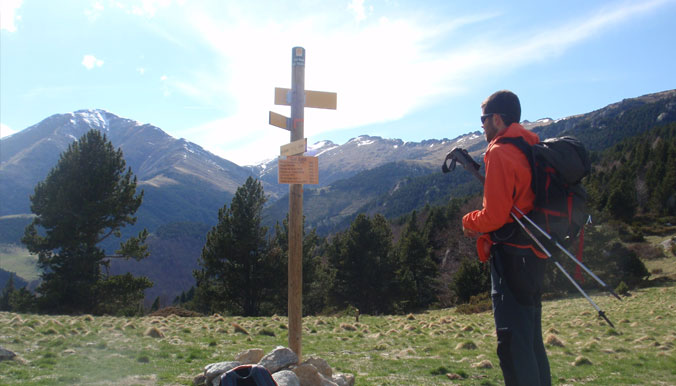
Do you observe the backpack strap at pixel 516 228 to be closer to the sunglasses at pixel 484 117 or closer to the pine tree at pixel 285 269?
the sunglasses at pixel 484 117

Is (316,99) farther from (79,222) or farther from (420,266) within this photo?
(420,266)

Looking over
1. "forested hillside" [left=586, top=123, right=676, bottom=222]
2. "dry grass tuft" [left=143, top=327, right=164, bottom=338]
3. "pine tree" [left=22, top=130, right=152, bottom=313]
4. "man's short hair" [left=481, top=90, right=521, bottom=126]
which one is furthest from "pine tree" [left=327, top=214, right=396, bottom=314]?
"man's short hair" [left=481, top=90, right=521, bottom=126]

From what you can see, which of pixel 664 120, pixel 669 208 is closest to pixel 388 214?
pixel 664 120

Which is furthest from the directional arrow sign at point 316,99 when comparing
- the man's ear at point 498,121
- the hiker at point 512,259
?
the hiker at point 512,259

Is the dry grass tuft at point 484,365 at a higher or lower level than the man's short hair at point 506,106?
lower

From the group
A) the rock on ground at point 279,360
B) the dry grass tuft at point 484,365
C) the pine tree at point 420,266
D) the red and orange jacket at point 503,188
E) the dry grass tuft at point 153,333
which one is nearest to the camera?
the red and orange jacket at point 503,188

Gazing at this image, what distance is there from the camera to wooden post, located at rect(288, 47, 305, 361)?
5230mm

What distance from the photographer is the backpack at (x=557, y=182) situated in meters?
3.02

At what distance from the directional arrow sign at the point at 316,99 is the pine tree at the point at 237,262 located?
22819 mm

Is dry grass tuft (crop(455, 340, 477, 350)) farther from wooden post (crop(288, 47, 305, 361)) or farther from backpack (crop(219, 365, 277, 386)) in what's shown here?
backpack (crop(219, 365, 277, 386))

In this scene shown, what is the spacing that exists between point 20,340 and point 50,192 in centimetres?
1938

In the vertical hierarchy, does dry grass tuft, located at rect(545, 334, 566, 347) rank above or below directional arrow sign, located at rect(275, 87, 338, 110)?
below

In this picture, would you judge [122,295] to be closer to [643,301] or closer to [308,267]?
[308,267]

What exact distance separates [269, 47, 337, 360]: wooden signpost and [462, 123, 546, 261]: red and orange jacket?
97.3 inches
